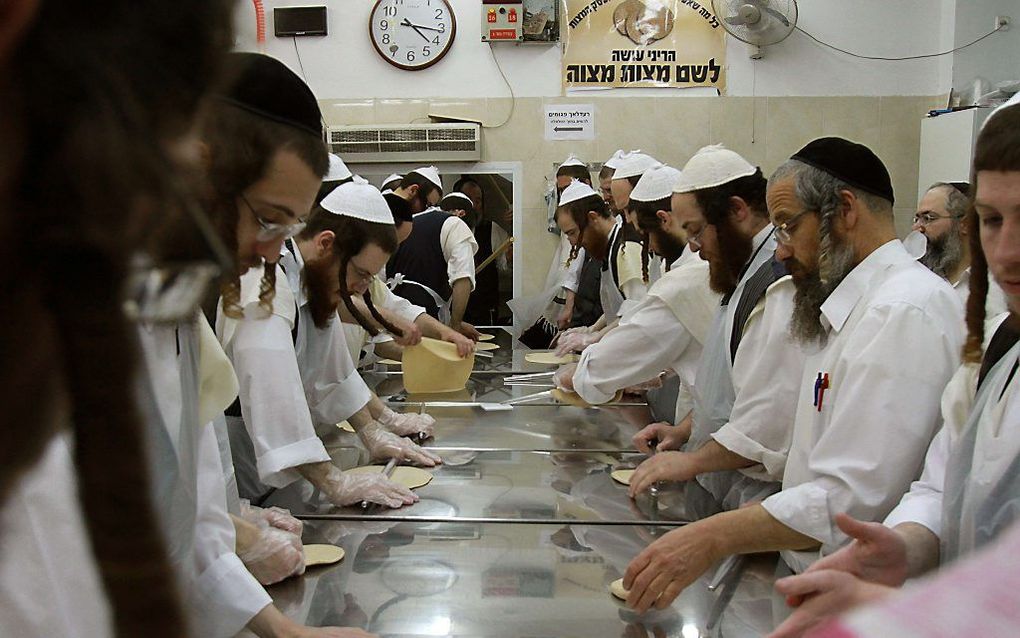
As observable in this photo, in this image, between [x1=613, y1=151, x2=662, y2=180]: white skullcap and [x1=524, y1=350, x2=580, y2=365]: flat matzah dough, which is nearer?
[x1=524, y1=350, x2=580, y2=365]: flat matzah dough

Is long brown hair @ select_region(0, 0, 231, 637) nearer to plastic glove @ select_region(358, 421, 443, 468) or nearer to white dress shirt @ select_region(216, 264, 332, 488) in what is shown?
white dress shirt @ select_region(216, 264, 332, 488)

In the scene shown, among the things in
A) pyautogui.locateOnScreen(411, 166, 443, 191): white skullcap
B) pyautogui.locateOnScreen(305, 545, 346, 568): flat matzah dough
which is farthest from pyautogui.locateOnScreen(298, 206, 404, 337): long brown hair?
pyautogui.locateOnScreen(411, 166, 443, 191): white skullcap

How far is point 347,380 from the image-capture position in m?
3.06

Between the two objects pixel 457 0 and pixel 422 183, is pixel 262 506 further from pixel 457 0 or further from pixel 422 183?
pixel 457 0

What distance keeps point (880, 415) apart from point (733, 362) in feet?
2.69

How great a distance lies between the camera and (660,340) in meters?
3.34

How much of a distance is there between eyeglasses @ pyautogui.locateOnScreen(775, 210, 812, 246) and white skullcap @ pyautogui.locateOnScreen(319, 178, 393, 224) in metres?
1.31

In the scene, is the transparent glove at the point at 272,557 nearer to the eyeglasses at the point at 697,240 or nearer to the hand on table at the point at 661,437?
the hand on table at the point at 661,437

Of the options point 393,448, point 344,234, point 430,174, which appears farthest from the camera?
point 430,174

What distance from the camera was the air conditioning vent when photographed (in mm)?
6555

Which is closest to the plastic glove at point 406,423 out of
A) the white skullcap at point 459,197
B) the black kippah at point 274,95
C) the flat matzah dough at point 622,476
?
the flat matzah dough at point 622,476

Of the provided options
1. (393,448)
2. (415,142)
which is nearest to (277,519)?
(393,448)

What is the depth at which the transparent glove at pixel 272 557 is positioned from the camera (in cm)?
176

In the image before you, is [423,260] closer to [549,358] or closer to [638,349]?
[549,358]
